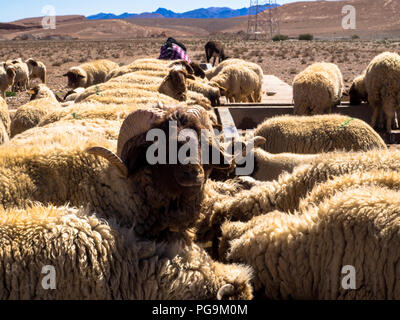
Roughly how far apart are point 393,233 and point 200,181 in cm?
113

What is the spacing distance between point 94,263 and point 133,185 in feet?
2.23

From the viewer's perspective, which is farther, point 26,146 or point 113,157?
point 26,146

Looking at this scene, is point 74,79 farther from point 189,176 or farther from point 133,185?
point 189,176

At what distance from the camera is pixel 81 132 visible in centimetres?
391

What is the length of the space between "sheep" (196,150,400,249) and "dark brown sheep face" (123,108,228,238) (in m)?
0.79

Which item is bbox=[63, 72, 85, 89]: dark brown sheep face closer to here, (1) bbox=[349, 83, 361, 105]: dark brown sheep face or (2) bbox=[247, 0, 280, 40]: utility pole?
(1) bbox=[349, 83, 361, 105]: dark brown sheep face

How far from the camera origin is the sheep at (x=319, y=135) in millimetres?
6574

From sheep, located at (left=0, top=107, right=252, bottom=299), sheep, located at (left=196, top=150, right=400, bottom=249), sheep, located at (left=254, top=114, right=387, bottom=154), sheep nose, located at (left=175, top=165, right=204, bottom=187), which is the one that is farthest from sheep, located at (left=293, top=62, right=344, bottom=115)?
sheep nose, located at (left=175, top=165, right=204, bottom=187)

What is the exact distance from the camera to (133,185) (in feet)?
10.5

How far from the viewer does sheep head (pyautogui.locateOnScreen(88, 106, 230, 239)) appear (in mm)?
2941

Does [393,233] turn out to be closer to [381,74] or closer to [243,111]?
[243,111]

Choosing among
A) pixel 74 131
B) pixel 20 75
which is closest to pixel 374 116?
pixel 74 131
